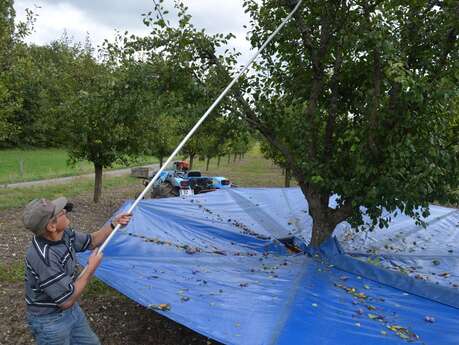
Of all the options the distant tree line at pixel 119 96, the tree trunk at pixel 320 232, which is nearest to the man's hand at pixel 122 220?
the distant tree line at pixel 119 96

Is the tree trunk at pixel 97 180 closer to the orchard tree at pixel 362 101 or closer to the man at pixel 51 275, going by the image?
the orchard tree at pixel 362 101

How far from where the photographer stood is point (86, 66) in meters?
10.2

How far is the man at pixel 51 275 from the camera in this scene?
7.92ft

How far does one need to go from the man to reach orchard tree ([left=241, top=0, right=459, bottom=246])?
8.39ft

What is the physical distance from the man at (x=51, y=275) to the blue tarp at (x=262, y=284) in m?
0.76

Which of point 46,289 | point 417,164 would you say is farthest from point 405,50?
point 46,289

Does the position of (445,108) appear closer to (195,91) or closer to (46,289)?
(195,91)

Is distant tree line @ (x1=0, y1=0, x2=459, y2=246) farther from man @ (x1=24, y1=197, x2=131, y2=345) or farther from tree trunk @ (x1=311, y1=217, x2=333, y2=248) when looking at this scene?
man @ (x1=24, y1=197, x2=131, y2=345)

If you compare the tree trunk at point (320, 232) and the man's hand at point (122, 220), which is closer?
the man's hand at point (122, 220)

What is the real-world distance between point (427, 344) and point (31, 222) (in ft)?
9.12

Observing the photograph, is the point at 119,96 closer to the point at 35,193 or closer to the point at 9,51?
the point at 9,51

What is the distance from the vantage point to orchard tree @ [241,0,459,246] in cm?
366

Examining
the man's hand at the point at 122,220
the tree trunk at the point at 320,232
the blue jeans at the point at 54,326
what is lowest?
the blue jeans at the point at 54,326

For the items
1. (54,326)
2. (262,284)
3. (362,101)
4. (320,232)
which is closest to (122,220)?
(54,326)
